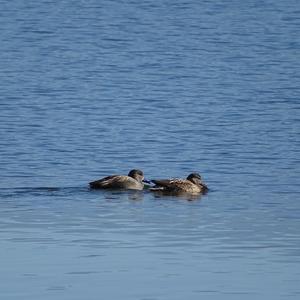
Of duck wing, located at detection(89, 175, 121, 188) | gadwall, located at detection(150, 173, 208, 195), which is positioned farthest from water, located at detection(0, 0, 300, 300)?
gadwall, located at detection(150, 173, 208, 195)

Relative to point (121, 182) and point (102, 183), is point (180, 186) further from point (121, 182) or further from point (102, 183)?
point (102, 183)

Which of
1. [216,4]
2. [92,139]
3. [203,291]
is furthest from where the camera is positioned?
[216,4]

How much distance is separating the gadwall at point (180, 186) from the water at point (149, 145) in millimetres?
312

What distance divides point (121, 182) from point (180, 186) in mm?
803

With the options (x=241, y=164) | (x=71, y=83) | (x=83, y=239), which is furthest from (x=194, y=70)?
(x=83, y=239)

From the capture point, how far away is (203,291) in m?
12.6

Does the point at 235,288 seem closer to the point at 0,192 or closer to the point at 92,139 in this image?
the point at 0,192

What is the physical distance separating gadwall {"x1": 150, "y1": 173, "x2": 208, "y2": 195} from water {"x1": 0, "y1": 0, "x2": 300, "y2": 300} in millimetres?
312

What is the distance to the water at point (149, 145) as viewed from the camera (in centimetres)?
1355

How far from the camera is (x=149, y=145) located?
25.0 meters

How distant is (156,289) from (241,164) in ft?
33.4

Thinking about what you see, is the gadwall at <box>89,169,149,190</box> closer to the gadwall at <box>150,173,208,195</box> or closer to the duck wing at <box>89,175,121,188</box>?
the duck wing at <box>89,175,121,188</box>

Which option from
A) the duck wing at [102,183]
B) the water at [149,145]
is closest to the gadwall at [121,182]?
the duck wing at [102,183]

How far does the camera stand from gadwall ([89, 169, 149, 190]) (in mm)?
19609
